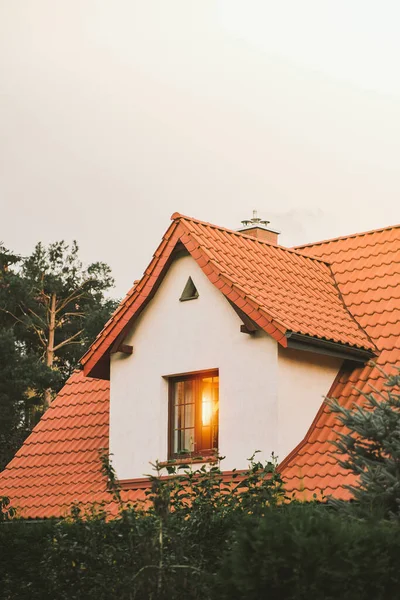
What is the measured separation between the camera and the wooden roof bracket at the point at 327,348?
17141 millimetres

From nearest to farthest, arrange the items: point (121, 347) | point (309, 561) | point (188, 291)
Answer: point (309, 561), point (188, 291), point (121, 347)

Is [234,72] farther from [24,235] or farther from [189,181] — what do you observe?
[24,235]

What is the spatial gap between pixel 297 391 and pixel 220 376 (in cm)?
120

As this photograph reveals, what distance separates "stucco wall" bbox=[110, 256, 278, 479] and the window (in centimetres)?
16

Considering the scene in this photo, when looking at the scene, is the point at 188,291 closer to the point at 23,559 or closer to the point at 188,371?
the point at 188,371

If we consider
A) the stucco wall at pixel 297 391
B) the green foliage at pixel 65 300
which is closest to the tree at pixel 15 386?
the green foliage at pixel 65 300

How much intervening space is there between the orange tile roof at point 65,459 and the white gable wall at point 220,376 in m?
0.91

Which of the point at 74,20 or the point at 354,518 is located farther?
the point at 74,20

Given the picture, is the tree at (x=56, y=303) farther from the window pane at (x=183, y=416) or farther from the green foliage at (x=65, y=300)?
the window pane at (x=183, y=416)

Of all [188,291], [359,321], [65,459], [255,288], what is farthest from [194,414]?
[65,459]

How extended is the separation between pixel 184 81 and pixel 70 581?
21618 millimetres

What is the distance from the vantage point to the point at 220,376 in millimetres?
17875

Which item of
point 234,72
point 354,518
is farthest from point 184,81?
point 354,518

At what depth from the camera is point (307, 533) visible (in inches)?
359
